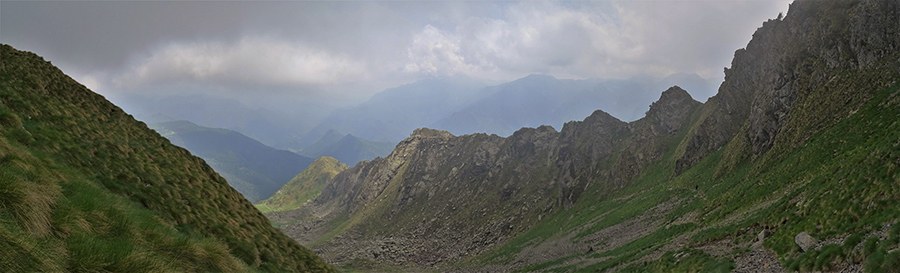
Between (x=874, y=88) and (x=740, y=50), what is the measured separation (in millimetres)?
50137

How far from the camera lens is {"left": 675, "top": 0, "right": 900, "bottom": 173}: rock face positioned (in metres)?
50.2

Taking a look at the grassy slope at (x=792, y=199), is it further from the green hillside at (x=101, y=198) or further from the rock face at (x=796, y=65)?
the green hillside at (x=101, y=198)

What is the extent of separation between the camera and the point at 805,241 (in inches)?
780

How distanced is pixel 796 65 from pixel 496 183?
102 metres

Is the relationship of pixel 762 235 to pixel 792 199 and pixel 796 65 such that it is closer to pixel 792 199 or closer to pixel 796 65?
pixel 792 199

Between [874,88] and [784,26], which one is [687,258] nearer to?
[874,88]

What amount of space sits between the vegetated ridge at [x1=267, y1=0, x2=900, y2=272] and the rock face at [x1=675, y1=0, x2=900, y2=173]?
24cm

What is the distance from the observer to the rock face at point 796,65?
1975 inches

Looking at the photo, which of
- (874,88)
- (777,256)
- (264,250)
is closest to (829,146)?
(874,88)

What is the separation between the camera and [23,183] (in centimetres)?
834

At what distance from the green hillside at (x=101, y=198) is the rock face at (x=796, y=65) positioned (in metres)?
64.1

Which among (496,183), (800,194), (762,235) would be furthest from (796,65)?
(496,183)

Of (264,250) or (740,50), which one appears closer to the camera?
(264,250)

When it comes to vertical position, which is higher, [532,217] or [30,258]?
[30,258]
